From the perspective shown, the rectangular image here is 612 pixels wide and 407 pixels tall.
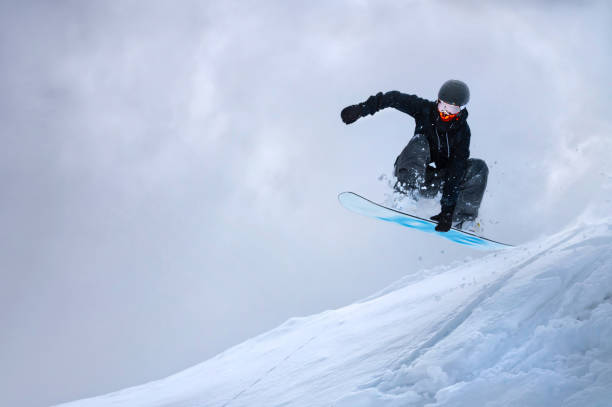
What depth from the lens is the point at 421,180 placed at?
6.31m

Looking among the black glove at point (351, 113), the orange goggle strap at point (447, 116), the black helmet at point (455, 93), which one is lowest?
the orange goggle strap at point (447, 116)

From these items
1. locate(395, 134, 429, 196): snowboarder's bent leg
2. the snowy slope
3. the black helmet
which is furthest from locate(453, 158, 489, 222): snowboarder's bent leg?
the snowy slope

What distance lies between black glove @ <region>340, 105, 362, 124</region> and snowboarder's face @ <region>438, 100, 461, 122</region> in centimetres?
105

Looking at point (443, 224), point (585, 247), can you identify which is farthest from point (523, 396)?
point (443, 224)

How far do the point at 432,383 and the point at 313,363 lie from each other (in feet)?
9.74

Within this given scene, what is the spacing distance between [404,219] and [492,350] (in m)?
3.06

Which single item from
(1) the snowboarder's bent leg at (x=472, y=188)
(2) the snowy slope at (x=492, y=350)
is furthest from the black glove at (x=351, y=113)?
(2) the snowy slope at (x=492, y=350)

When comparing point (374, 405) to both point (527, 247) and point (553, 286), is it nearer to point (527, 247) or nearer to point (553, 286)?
point (553, 286)

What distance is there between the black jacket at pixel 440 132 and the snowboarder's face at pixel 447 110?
7 centimetres

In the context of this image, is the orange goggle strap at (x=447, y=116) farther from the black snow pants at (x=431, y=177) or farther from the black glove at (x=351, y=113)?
the black glove at (x=351, y=113)

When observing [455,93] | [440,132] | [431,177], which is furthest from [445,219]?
[455,93]

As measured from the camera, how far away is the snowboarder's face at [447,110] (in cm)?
575

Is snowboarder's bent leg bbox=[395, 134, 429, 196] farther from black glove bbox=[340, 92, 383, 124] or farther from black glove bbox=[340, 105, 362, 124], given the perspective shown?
black glove bbox=[340, 105, 362, 124]

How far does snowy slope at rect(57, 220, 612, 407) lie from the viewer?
3.23 m
